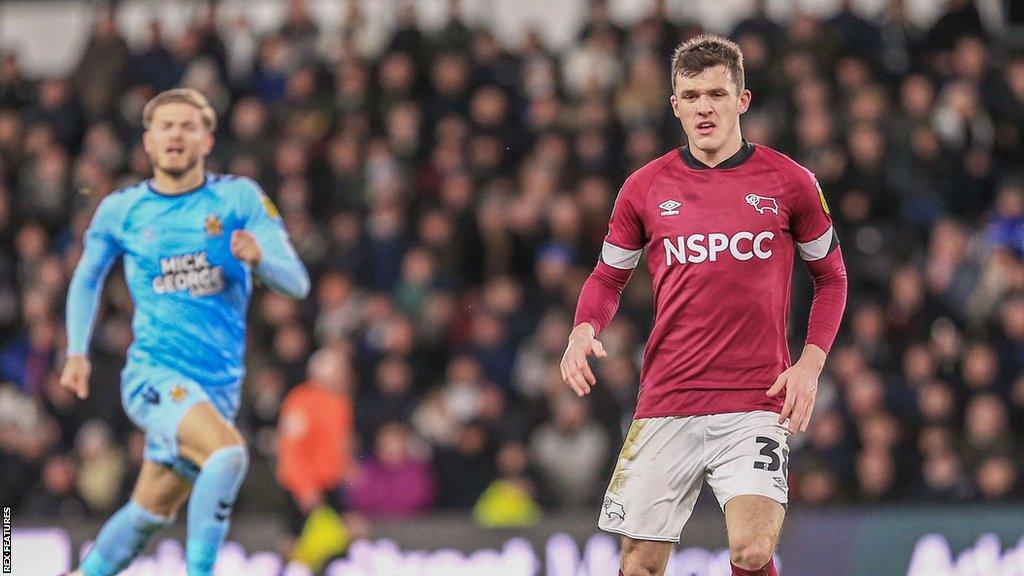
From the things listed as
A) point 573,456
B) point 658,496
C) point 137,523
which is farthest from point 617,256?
point 573,456

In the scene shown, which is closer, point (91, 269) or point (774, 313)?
point (774, 313)

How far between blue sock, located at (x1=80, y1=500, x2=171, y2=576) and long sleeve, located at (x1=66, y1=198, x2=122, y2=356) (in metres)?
0.90

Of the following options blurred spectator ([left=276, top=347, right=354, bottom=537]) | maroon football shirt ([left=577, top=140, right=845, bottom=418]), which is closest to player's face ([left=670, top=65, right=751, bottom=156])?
maroon football shirt ([left=577, top=140, right=845, bottom=418])

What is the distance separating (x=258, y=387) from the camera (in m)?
13.7

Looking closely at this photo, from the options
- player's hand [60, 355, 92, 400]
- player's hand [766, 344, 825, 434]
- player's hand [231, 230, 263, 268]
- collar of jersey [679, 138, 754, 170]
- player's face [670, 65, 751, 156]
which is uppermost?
player's face [670, 65, 751, 156]

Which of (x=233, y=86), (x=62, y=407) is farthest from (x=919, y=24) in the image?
(x=62, y=407)

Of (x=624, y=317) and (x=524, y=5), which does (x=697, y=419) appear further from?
(x=524, y=5)

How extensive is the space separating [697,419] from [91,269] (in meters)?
3.37

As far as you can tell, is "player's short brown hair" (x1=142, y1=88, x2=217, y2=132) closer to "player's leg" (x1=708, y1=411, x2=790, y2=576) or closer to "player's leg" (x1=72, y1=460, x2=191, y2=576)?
"player's leg" (x1=72, y1=460, x2=191, y2=576)

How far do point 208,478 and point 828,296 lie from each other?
9.83ft

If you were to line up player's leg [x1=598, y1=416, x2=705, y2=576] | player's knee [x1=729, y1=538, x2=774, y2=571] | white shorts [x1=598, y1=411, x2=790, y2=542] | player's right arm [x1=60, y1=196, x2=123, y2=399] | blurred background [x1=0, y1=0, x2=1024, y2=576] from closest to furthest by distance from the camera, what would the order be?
player's knee [x1=729, y1=538, x2=774, y2=571] → white shorts [x1=598, y1=411, x2=790, y2=542] → player's leg [x1=598, y1=416, x2=705, y2=576] → player's right arm [x1=60, y1=196, x2=123, y2=399] → blurred background [x1=0, y1=0, x2=1024, y2=576]

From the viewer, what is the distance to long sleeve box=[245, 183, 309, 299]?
25.3 ft

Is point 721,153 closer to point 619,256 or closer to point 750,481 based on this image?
point 619,256

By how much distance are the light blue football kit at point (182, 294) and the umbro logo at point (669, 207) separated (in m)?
2.13
